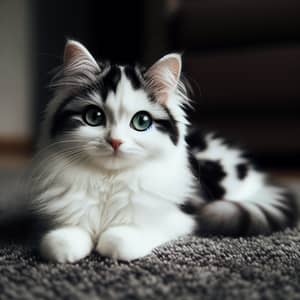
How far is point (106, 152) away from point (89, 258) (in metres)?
0.20

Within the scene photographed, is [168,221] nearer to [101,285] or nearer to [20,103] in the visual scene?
[101,285]

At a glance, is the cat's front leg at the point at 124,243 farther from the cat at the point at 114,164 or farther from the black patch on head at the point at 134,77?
the black patch on head at the point at 134,77

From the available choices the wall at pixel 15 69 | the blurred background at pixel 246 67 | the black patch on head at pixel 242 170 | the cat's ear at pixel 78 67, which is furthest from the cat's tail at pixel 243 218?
the wall at pixel 15 69

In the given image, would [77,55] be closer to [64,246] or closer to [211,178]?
[64,246]

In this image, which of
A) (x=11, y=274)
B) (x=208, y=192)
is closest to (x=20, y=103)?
(x=208, y=192)

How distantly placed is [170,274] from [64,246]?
19cm

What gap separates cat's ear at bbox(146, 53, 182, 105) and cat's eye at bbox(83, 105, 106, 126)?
4.9 inches

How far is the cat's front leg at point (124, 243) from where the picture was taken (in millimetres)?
768

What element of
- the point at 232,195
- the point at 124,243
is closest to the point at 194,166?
the point at 232,195

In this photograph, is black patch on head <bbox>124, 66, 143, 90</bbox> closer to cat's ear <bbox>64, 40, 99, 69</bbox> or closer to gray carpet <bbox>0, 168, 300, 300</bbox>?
cat's ear <bbox>64, 40, 99, 69</bbox>

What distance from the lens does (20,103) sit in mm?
3297

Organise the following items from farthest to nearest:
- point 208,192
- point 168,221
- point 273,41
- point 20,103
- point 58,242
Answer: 1. point 20,103
2. point 273,41
3. point 208,192
4. point 168,221
5. point 58,242

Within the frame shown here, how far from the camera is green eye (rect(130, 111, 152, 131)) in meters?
0.83

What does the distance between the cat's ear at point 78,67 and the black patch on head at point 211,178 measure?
1.27 feet
